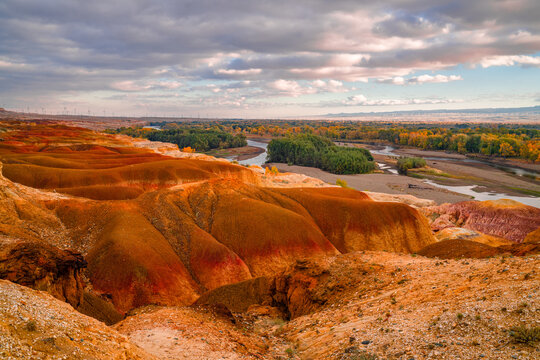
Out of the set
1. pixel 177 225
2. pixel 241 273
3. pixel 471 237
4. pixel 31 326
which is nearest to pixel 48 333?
pixel 31 326

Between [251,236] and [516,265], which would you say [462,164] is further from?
[516,265]

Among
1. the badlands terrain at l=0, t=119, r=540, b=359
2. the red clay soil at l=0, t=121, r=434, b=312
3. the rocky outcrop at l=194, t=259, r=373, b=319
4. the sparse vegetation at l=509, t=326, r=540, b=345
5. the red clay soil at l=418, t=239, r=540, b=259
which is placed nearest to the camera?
the sparse vegetation at l=509, t=326, r=540, b=345

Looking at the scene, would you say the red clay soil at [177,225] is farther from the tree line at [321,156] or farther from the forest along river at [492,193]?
the tree line at [321,156]

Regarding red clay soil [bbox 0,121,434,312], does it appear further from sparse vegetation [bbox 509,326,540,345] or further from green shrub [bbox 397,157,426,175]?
green shrub [bbox 397,157,426,175]

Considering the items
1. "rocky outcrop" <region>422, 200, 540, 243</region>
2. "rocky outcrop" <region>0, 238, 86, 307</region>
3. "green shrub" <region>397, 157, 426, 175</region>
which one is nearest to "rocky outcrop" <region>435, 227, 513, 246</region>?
"rocky outcrop" <region>422, 200, 540, 243</region>

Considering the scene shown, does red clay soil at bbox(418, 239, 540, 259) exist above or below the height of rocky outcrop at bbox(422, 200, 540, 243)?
above

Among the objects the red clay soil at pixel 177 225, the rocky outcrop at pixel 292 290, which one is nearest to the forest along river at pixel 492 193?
the red clay soil at pixel 177 225
